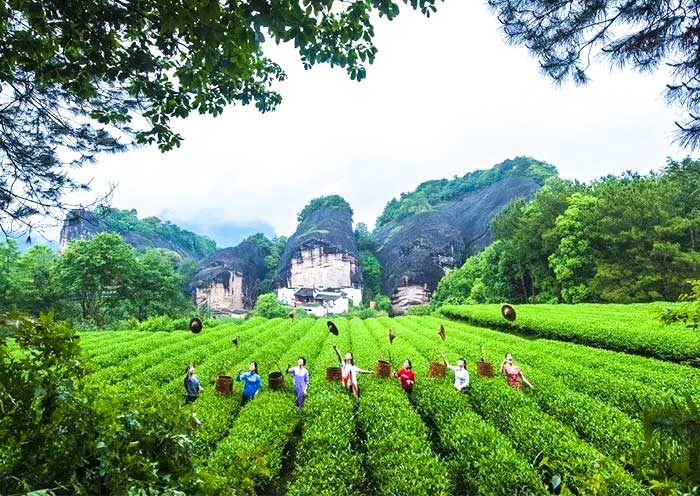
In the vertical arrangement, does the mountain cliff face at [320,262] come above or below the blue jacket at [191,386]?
above

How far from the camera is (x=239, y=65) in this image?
3.36m

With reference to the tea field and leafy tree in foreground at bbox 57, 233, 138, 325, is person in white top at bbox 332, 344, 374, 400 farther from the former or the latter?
leafy tree in foreground at bbox 57, 233, 138, 325

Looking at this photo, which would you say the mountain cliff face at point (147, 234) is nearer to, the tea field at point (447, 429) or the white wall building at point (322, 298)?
the white wall building at point (322, 298)

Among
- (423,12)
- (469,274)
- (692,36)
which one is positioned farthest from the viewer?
(469,274)

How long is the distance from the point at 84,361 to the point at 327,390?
314 inches

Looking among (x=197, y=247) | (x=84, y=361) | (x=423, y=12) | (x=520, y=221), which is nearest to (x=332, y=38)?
(x=423, y=12)

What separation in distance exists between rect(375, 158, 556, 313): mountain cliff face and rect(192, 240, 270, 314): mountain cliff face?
26.2m

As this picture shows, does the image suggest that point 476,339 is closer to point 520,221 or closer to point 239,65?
point 239,65

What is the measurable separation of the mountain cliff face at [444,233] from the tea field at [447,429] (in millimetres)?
49649

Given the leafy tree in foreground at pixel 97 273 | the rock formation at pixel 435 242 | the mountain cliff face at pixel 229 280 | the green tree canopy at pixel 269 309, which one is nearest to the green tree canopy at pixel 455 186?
the rock formation at pixel 435 242

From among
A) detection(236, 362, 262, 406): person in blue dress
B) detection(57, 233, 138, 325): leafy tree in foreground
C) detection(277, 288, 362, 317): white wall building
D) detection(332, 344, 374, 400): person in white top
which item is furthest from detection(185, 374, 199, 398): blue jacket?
detection(277, 288, 362, 317): white wall building

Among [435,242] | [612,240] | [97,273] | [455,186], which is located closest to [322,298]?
[435,242]

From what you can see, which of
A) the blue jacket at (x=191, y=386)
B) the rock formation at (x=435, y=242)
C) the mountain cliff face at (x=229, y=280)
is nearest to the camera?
the blue jacket at (x=191, y=386)

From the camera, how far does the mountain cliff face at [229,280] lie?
63.5 metres
